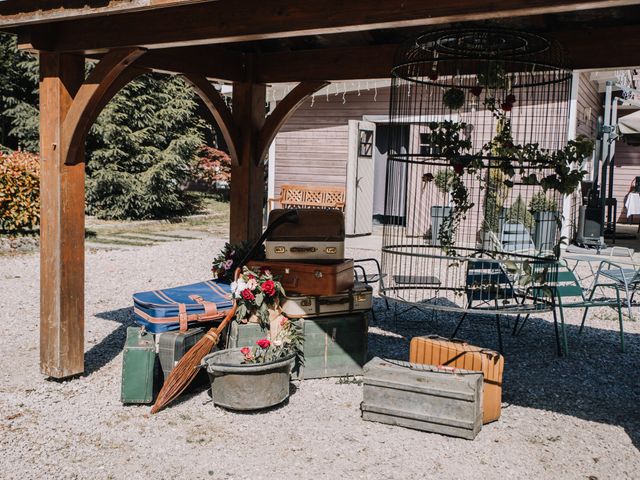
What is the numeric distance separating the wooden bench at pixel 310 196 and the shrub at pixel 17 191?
465cm

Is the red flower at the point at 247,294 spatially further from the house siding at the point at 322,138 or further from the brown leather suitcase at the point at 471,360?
the house siding at the point at 322,138

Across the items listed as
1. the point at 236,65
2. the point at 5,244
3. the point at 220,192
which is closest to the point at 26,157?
the point at 5,244

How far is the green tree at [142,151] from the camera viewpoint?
1612 centimetres

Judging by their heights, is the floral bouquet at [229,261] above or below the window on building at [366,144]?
below

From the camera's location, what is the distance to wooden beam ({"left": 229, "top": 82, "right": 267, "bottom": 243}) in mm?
6691

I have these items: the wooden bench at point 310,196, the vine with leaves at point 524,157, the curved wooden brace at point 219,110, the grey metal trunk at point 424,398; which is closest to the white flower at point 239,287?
the grey metal trunk at point 424,398

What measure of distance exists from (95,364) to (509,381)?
3339mm

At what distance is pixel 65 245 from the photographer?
5.18 metres

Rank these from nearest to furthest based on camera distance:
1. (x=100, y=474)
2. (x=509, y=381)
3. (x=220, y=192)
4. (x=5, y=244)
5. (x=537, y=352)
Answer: (x=100, y=474) < (x=509, y=381) < (x=537, y=352) < (x=5, y=244) < (x=220, y=192)

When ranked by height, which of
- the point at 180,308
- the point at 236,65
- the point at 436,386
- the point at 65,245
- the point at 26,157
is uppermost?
the point at 236,65

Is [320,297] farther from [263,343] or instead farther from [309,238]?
[263,343]

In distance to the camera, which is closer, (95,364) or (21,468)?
(21,468)

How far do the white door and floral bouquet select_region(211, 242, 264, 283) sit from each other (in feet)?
24.7

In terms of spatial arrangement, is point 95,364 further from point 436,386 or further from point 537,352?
point 537,352
